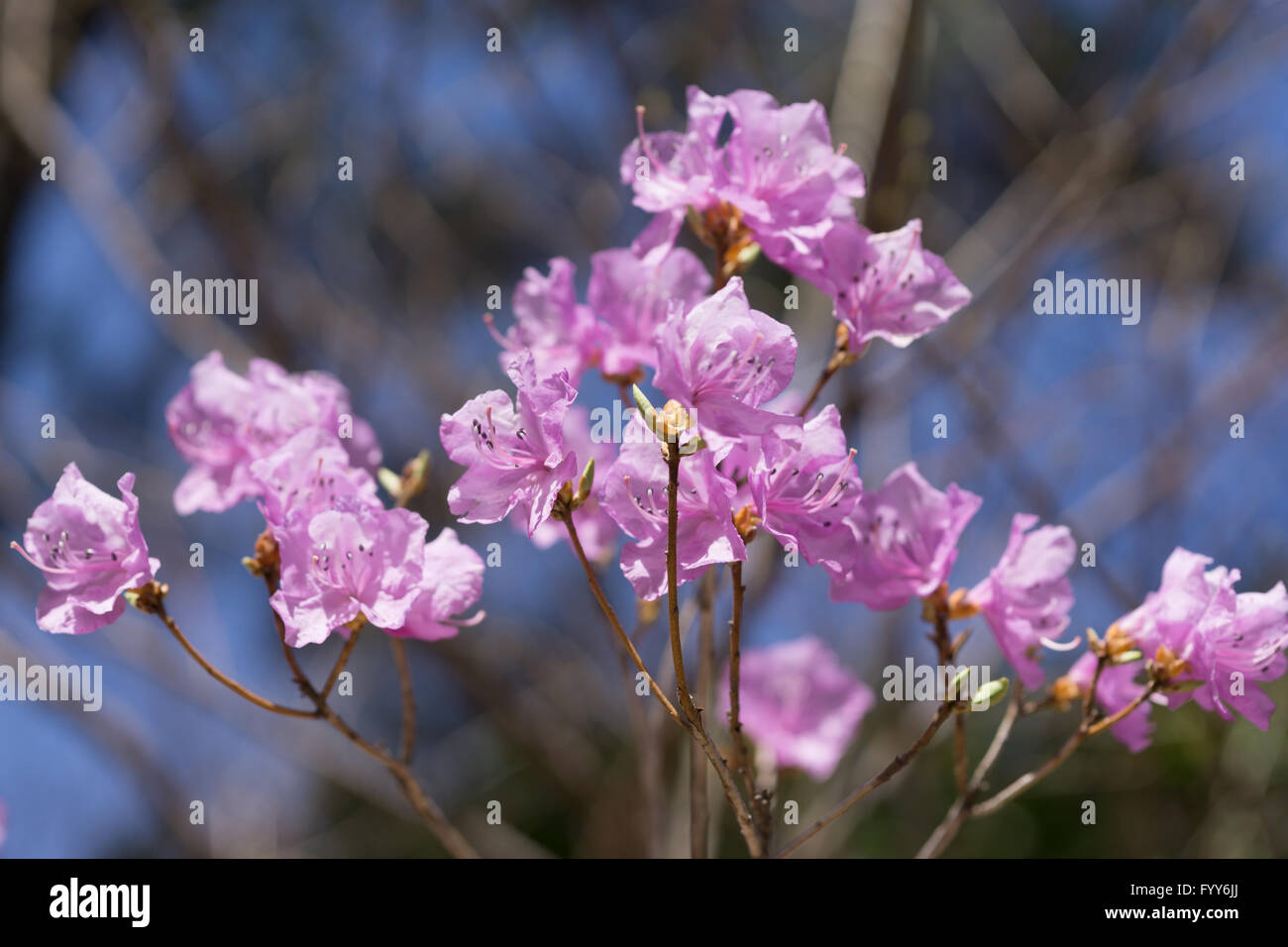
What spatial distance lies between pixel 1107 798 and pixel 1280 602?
3439 mm

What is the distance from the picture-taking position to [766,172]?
1.20m

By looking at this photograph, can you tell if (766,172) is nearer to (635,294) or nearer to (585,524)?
(635,294)

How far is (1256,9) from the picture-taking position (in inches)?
118

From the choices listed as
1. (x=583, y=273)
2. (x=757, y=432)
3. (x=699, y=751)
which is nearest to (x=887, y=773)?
(x=699, y=751)

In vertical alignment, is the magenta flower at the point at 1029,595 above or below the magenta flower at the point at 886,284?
below

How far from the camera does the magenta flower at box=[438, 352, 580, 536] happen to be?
99cm

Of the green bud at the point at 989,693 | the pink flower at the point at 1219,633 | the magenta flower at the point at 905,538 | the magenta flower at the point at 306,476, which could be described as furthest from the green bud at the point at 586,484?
the pink flower at the point at 1219,633

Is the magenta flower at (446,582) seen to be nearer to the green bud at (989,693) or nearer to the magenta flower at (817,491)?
the magenta flower at (817,491)

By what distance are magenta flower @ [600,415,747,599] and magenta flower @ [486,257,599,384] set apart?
0.37 metres

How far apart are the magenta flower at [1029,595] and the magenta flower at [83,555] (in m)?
0.94

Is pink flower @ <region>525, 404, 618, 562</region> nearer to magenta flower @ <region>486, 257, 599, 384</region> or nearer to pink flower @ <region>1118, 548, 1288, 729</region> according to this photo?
magenta flower @ <region>486, 257, 599, 384</region>

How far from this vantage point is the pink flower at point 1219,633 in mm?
1111

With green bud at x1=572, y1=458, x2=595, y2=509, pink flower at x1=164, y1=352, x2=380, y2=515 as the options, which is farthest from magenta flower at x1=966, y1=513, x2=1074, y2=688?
pink flower at x1=164, y1=352, x2=380, y2=515
